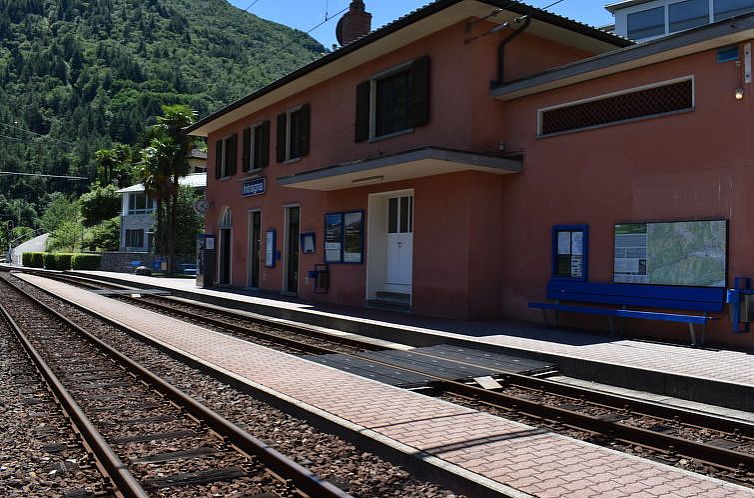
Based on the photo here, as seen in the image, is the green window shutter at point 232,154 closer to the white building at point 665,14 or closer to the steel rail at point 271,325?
the steel rail at point 271,325

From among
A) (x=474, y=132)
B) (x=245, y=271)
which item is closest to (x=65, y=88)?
(x=245, y=271)

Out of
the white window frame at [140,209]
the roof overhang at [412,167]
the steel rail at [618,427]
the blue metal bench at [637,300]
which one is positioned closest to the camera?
the steel rail at [618,427]

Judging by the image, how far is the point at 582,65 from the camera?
12008 millimetres

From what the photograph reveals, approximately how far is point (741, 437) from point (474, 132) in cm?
895

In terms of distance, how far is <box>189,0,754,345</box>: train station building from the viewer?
1047cm

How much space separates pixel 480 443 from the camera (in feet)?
17.0

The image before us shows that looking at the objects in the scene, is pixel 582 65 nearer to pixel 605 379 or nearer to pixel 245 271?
pixel 605 379

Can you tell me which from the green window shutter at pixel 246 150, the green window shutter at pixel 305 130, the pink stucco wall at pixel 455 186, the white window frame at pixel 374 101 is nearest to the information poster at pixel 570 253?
the pink stucco wall at pixel 455 186

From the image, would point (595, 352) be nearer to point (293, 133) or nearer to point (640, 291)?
point (640, 291)

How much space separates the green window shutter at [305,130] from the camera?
19938 millimetres

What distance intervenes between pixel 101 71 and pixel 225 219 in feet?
506

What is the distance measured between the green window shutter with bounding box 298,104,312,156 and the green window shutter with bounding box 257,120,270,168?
255cm

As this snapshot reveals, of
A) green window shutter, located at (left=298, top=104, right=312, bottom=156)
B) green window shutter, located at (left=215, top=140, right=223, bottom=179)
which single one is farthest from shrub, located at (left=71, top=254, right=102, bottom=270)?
green window shutter, located at (left=298, top=104, right=312, bottom=156)

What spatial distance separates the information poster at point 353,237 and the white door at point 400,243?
74cm
